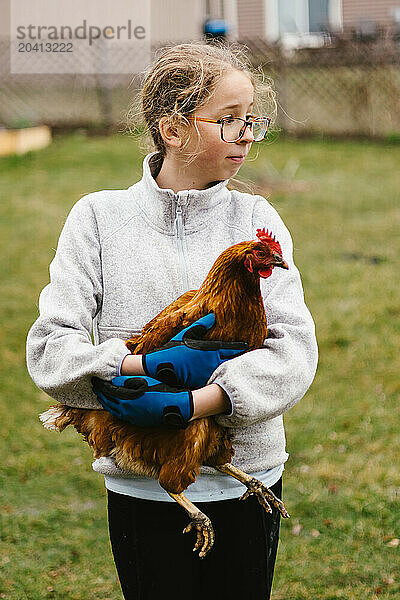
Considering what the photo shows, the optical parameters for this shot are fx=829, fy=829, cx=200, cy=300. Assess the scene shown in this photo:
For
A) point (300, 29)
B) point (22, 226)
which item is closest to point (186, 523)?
point (22, 226)

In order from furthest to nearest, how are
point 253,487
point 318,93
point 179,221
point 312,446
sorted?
point 318,93
point 312,446
point 179,221
point 253,487

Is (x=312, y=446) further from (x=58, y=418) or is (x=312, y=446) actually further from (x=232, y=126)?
(x=232, y=126)

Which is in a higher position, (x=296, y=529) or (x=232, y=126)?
(x=232, y=126)

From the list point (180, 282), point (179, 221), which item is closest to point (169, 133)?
point (179, 221)

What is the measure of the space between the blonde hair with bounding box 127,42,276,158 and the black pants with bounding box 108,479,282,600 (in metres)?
1.00

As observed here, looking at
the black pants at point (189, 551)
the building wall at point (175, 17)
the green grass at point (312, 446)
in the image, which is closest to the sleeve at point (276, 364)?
the black pants at point (189, 551)

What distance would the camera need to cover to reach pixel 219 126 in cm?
218

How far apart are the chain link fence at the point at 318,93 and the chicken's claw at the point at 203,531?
12.9 metres

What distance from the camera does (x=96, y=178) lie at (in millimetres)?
11477

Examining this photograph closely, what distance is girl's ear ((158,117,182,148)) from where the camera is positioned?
224 cm

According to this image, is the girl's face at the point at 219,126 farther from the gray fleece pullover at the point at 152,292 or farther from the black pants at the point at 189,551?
the black pants at the point at 189,551

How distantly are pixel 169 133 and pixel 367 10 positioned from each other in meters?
18.5

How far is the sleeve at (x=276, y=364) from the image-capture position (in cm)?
196

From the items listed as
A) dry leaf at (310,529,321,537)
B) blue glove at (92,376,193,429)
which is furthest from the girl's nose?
dry leaf at (310,529,321,537)
